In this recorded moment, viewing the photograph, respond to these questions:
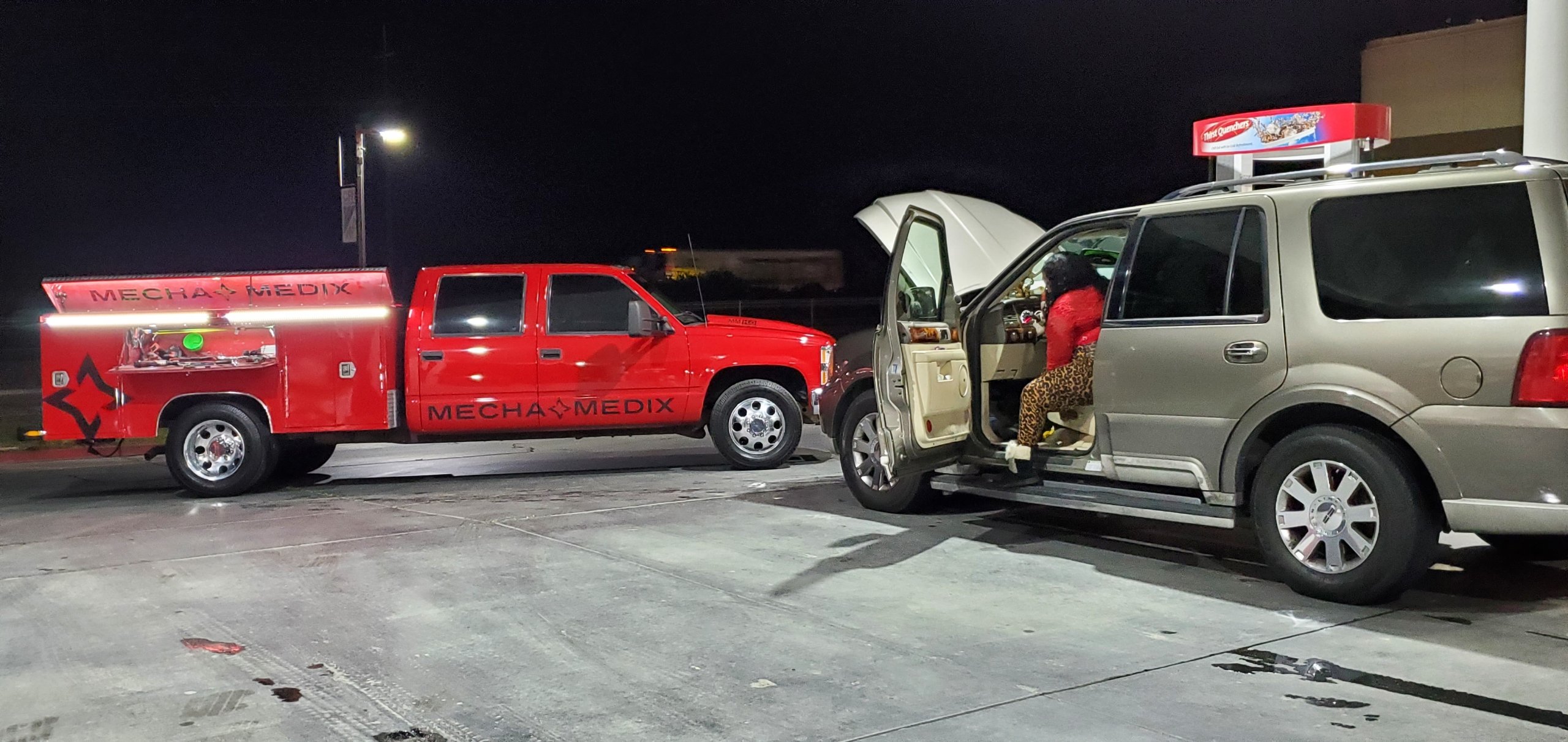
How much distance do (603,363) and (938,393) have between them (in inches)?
171

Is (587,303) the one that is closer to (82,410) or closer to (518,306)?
(518,306)

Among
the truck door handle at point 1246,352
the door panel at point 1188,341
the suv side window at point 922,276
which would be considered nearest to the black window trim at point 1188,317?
the door panel at point 1188,341

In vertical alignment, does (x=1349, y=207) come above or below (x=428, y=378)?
above

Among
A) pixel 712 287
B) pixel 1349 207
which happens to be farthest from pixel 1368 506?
pixel 712 287

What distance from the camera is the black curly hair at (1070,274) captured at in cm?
743

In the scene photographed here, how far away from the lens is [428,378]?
412 inches

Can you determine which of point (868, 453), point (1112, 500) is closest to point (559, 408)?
point (868, 453)

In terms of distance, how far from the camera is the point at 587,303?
10.9 metres

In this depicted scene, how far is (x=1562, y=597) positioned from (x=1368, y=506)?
1206 mm

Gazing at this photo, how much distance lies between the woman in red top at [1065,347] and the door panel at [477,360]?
4.86 meters

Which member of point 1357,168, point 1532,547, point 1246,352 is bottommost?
point 1532,547

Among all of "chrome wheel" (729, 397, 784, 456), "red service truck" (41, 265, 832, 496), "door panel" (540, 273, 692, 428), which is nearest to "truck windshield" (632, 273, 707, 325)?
"red service truck" (41, 265, 832, 496)

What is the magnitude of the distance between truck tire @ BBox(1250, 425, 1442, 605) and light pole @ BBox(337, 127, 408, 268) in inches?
574

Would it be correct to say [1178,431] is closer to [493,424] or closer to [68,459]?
[493,424]
